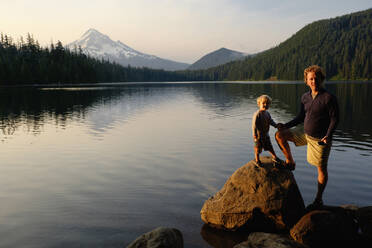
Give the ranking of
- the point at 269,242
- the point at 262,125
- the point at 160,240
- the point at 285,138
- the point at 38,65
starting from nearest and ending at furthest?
the point at 160,240, the point at 269,242, the point at 285,138, the point at 262,125, the point at 38,65

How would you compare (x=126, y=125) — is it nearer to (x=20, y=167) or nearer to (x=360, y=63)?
(x=20, y=167)

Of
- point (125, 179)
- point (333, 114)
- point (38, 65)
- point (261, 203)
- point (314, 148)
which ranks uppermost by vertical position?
point (38, 65)

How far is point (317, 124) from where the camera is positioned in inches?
266

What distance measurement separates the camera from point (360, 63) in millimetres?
166125

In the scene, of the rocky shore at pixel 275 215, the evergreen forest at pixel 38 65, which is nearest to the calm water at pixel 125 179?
the rocky shore at pixel 275 215

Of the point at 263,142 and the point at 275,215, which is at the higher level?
the point at 263,142

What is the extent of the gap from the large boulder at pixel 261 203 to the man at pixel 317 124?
0.51 metres

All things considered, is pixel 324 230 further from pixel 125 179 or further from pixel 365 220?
pixel 125 179

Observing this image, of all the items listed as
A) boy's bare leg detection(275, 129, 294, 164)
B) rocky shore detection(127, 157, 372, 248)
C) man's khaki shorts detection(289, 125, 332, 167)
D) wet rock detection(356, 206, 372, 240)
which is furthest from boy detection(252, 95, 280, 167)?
wet rock detection(356, 206, 372, 240)

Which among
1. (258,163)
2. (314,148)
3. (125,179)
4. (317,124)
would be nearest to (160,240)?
(258,163)

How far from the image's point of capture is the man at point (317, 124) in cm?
652

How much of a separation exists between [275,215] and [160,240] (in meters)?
3.26

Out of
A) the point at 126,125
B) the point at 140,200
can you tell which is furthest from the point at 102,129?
the point at 140,200

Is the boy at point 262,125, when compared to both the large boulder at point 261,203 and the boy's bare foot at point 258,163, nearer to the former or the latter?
the boy's bare foot at point 258,163
